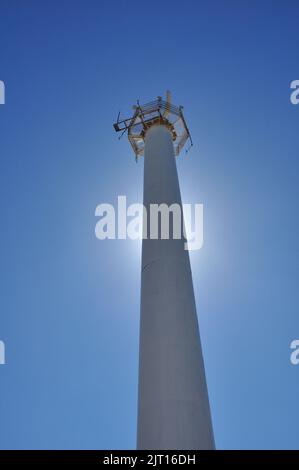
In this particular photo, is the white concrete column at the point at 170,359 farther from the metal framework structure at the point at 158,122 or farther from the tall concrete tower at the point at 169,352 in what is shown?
the metal framework structure at the point at 158,122

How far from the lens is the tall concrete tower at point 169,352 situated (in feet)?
34.2

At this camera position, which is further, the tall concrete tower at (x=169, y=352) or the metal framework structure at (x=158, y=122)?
the metal framework structure at (x=158, y=122)

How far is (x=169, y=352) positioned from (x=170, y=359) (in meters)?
0.24

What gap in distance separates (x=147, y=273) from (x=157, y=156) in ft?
27.5

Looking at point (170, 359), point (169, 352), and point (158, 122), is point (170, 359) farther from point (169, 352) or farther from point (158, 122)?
point (158, 122)

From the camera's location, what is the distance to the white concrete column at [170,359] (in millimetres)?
10406

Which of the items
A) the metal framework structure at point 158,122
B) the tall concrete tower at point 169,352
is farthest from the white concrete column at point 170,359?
the metal framework structure at point 158,122

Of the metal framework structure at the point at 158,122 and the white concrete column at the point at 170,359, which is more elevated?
the metal framework structure at the point at 158,122

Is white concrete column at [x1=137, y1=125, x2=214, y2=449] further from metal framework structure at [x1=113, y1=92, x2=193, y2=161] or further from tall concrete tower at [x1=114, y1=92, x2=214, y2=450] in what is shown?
metal framework structure at [x1=113, y1=92, x2=193, y2=161]

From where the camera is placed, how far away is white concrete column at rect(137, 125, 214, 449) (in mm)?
10406

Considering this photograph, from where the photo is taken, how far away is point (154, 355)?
1205 cm

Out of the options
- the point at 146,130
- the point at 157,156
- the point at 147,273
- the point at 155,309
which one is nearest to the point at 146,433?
the point at 155,309

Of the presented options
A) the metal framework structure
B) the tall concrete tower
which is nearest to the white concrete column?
the tall concrete tower
